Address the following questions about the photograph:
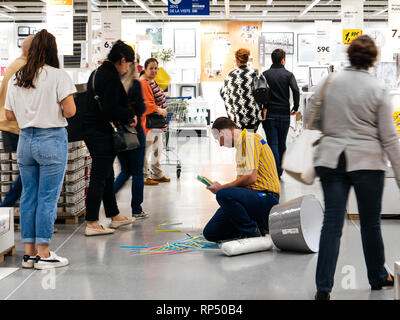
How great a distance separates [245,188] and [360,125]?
1.55 metres

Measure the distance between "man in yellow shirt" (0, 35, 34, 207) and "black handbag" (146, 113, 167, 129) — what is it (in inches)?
84.6

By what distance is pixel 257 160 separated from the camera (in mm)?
4352

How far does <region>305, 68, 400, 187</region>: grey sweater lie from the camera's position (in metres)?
3.05

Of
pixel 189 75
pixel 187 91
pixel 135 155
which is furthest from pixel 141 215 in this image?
pixel 189 75

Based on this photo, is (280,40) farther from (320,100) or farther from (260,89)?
(320,100)

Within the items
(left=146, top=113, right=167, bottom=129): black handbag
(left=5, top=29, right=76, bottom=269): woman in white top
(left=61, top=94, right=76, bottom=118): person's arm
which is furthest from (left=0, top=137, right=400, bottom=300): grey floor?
(left=146, top=113, right=167, bottom=129): black handbag

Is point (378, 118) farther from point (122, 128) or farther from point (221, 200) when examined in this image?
point (122, 128)

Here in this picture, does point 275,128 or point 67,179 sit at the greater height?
point 275,128

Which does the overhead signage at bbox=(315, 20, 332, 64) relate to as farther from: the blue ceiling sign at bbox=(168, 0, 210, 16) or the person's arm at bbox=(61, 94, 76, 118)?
the person's arm at bbox=(61, 94, 76, 118)

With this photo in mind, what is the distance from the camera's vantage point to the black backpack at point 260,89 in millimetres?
6578

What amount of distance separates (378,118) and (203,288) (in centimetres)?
143

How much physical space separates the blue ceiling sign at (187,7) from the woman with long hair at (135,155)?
8.65 meters

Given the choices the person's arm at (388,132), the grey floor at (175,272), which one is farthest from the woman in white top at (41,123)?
the person's arm at (388,132)
